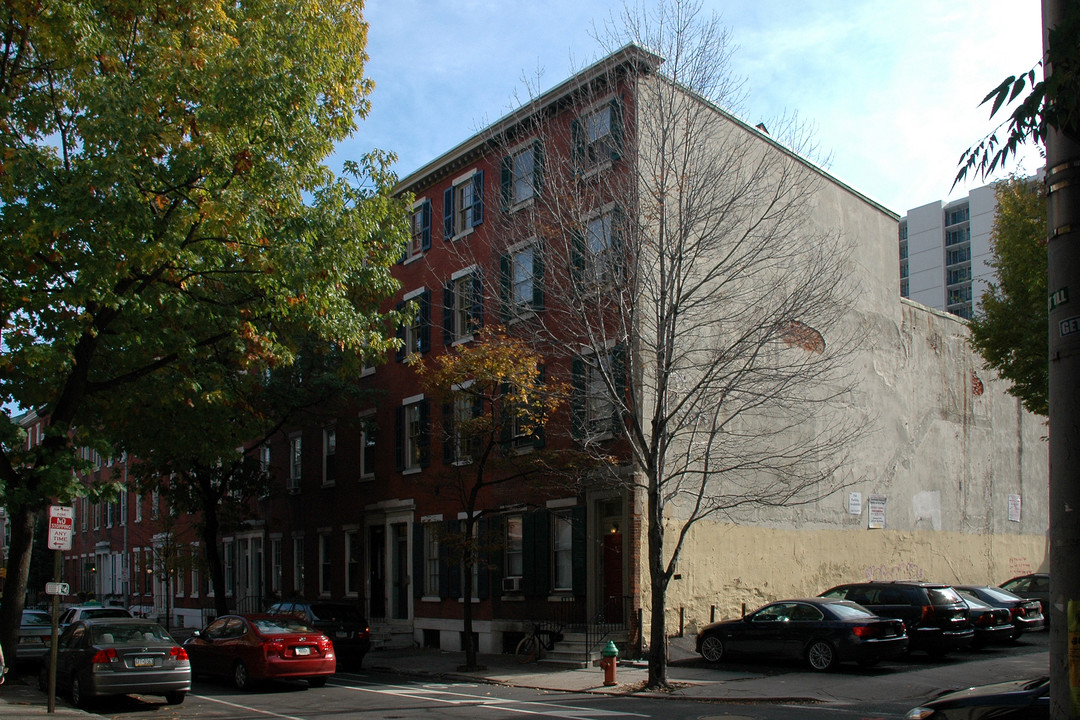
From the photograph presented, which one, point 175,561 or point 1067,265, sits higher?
point 1067,265

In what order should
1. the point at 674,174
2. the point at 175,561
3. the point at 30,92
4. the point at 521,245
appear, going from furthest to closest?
the point at 175,561, the point at 521,245, the point at 674,174, the point at 30,92

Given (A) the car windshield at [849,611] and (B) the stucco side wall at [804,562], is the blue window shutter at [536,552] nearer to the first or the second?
(B) the stucco side wall at [804,562]

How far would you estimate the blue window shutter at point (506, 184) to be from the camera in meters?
21.3

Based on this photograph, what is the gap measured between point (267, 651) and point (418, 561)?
35.0 ft

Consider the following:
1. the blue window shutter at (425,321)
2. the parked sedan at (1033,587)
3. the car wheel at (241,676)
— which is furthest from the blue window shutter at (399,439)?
the parked sedan at (1033,587)

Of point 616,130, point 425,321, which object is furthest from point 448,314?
point 616,130

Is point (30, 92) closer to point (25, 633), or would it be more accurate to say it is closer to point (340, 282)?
point (340, 282)

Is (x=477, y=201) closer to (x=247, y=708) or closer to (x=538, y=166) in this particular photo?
(x=538, y=166)

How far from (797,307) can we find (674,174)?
11.0 ft

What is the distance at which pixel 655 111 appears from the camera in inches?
706

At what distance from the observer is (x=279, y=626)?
18.6 meters

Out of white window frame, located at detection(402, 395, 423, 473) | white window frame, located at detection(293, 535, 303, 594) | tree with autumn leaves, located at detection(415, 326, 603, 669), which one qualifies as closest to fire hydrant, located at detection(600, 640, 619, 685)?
tree with autumn leaves, located at detection(415, 326, 603, 669)

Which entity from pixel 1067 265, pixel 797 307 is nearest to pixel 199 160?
pixel 797 307

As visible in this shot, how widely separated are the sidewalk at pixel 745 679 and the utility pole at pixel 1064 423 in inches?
426
